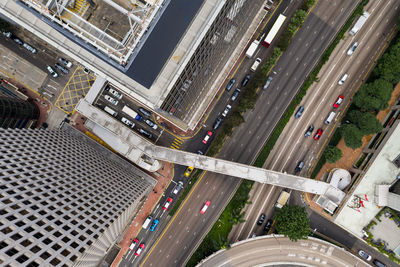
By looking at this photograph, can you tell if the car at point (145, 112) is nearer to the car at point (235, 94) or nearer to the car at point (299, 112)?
the car at point (235, 94)

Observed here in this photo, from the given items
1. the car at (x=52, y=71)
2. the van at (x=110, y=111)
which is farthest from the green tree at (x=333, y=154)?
the car at (x=52, y=71)

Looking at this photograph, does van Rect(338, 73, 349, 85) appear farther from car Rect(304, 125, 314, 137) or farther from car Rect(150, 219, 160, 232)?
car Rect(150, 219, 160, 232)

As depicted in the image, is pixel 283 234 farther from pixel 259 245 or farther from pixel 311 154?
pixel 311 154

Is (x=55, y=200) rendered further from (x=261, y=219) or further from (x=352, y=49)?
(x=352, y=49)

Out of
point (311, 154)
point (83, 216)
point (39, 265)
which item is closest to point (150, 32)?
point (83, 216)

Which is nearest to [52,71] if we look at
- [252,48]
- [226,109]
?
[226,109]

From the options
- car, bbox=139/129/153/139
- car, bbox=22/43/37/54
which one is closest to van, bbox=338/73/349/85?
car, bbox=139/129/153/139
